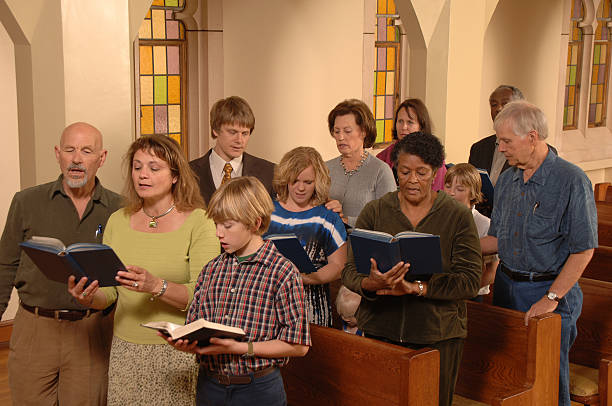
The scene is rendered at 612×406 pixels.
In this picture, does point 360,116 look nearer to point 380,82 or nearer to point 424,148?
point 424,148

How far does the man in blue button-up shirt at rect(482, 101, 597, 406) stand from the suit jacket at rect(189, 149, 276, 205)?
4.74ft

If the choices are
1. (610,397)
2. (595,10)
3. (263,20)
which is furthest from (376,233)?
(595,10)

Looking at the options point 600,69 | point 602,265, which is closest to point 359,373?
point 602,265

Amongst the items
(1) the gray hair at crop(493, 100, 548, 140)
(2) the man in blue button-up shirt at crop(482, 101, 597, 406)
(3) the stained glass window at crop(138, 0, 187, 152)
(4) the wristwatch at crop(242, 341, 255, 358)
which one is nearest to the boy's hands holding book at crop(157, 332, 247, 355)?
(4) the wristwatch at crop(242, 341, 255, 358)

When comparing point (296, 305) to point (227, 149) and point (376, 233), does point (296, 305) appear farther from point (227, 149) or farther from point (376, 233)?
point (227, 149)

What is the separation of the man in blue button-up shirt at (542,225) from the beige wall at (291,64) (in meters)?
4.28

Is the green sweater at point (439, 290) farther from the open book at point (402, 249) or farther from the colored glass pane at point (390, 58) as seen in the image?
the colored glass pane at point (390, 58)

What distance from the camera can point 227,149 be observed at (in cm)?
453

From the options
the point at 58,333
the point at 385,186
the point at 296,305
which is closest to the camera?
the point at 296,305

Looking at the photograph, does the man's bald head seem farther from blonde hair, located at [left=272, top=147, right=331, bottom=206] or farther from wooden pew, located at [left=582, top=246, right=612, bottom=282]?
wooden pew, located at [left=582, top=246, right=612, bottom=282]

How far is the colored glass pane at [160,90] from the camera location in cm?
741

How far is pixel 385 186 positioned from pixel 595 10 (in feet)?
29.7

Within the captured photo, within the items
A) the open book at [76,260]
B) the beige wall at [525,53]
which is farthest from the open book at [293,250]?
the beige wall at [525,53]

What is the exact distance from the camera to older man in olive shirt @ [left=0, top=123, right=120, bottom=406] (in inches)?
136
